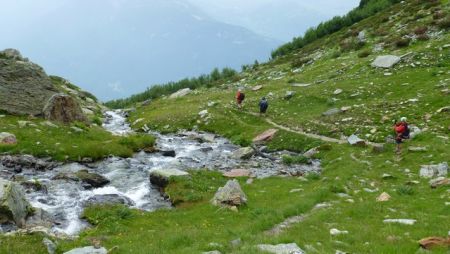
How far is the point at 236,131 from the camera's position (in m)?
44.5

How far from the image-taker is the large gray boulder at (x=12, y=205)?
62.0ft

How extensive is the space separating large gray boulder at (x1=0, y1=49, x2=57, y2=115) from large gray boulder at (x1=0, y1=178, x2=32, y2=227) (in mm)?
22142

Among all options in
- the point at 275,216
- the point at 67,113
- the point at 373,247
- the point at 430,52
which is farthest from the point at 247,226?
the point at 430,52

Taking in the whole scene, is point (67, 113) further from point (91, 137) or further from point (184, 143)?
point (184, 143)

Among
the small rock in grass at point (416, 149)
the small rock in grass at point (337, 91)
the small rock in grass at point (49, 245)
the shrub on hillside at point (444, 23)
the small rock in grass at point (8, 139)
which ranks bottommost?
the small rock in grass at point (416, 149)

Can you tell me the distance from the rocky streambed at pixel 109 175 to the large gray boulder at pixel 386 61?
2246 centimetres

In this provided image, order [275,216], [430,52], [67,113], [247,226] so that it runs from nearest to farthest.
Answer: [247,226] → [275,216] → [67,113] → [430,52]

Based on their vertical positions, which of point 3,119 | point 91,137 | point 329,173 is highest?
point 3,119

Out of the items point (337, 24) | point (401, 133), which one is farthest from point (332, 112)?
point (337, 24)

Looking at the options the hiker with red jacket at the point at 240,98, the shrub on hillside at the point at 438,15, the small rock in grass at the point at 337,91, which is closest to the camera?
the small rock in grass at the point at 337,91

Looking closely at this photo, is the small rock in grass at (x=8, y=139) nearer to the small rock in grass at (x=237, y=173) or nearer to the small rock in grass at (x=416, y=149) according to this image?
the small rock in grass at (x=237, y=173)

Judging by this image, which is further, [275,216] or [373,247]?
[275,216]

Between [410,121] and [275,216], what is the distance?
20.9m

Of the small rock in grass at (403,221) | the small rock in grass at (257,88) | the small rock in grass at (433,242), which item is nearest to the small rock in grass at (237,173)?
the small rock in grass at (403,221)
